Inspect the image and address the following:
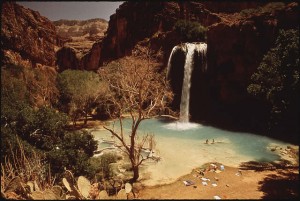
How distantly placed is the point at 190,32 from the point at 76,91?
22214 millimetres

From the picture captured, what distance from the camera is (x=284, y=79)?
13.0 meters

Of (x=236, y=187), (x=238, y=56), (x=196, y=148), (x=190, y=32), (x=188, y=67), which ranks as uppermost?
(x=190, y=32)

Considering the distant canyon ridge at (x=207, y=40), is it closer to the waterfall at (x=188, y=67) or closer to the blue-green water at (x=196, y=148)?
the waterfall at (x=188, y=67)

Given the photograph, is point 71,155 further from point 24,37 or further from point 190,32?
point 24,37

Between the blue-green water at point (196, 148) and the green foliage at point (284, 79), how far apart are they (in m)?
6.09

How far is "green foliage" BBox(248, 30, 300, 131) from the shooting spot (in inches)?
487

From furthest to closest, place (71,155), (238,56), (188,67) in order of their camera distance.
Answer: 1. (188,67)
2. (238,56)
3. (71,155)

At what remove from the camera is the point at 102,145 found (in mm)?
22969

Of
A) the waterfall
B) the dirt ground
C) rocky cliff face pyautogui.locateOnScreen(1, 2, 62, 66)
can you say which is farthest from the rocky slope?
rocky cliff face pyautogui.locateOnScreen(1, 2, 62, 66)

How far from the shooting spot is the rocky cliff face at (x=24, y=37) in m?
38.3

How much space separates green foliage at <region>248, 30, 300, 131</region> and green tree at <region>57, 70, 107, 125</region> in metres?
17.2

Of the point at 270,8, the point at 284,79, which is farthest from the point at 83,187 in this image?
the point at 270,8

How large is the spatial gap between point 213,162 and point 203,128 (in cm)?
1038

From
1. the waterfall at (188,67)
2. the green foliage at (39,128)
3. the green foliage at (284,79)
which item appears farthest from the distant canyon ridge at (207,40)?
the green foliage at (39,128)
